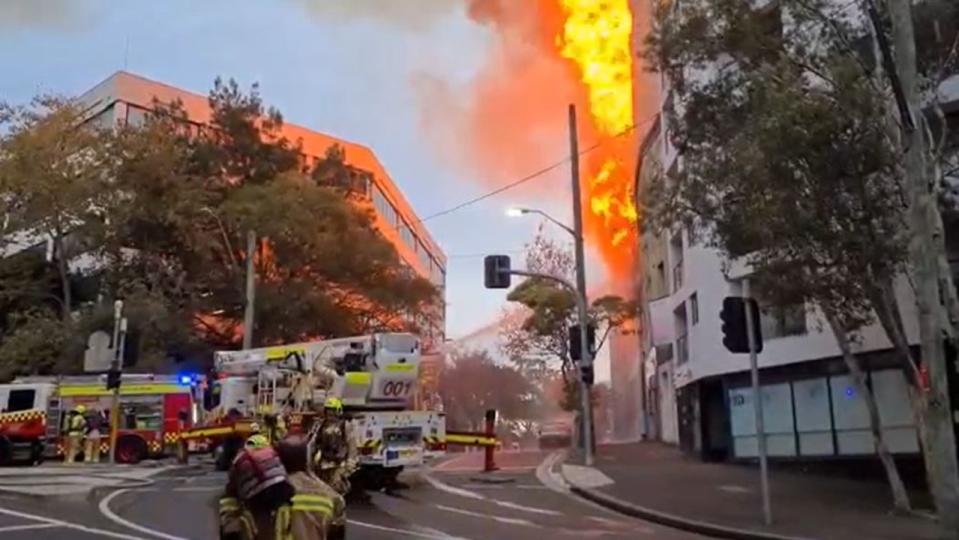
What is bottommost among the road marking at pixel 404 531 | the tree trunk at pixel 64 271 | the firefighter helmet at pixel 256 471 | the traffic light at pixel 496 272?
the road marking at pixel 404 531

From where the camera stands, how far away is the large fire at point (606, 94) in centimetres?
3612

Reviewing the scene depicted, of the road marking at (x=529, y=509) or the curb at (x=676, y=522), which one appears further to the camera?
the road marking at (x=529, y=509)

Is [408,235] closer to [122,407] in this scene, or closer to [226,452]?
[122,407]

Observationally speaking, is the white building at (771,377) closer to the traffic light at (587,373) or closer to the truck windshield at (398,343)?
the traffic light at (587,373)

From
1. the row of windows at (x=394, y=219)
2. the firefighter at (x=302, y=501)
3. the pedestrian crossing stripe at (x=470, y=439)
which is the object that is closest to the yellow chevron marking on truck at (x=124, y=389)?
the pedestrian crossing stripe at (x=470, y=439)

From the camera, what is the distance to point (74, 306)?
145 feet

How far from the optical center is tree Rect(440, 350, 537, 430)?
76312 mm

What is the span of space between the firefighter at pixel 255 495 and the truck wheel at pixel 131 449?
27.6 m

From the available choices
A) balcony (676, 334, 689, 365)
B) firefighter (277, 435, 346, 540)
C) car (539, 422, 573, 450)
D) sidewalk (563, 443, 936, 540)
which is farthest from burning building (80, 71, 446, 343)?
firefighter (277, 435, 346, 540)

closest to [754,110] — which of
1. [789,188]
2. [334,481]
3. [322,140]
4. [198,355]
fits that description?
[789,188]

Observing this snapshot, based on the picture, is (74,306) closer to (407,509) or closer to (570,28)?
(570,28)

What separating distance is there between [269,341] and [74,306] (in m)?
11.7

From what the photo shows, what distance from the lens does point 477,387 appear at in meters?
77.3

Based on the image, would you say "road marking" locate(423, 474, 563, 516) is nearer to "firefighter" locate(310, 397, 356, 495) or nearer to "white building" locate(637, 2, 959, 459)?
"firefighter" locate(310, 397, 356, 495)
